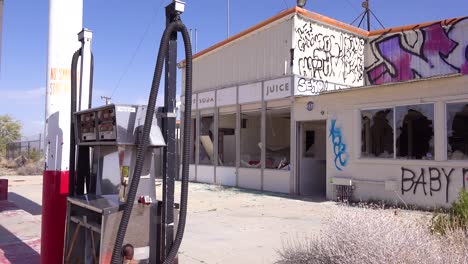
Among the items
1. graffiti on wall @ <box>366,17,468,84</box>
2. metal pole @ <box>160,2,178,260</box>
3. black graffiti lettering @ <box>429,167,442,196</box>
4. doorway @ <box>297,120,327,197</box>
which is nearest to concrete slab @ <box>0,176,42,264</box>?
metal pole @ <box>160,2,178,260</box>

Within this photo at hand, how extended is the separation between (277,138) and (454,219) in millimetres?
10731

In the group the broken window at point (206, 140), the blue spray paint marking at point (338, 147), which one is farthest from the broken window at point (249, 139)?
the blue spray paint marking at point (338, 147)

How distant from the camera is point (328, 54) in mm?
15727

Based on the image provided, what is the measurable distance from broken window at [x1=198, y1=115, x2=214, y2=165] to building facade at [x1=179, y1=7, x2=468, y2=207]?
1.7 inches

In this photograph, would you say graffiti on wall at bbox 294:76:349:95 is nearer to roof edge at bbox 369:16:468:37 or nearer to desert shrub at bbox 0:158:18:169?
roof edge at bbox 369:16:468:37

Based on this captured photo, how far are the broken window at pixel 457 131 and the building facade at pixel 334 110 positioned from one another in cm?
2

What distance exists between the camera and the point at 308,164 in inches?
587

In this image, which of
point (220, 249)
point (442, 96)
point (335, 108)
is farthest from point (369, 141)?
point (220, 249)

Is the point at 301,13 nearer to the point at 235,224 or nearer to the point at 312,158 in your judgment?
the point at 312,158

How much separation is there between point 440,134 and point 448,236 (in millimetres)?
6897

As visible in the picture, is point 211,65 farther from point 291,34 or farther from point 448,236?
point 448,236

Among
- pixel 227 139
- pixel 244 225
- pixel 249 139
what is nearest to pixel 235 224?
pixel 244 225

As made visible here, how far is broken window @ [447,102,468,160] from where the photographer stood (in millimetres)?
10648

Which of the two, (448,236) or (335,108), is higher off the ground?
(335,108)
